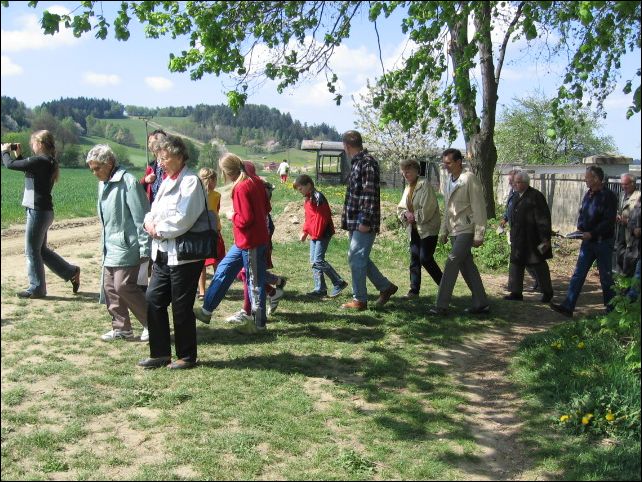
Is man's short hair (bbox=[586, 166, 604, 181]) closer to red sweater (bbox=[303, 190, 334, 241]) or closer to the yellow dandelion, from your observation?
red sweater (bbox=[303, 190, 334, 241])

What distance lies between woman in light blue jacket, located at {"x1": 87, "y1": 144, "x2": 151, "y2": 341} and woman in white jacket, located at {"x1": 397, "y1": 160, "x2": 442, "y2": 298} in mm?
3743

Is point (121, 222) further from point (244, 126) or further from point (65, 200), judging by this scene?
point (244, 126)

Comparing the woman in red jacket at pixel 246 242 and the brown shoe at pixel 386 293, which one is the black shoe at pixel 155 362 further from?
the brown shoe at pixel 386 293

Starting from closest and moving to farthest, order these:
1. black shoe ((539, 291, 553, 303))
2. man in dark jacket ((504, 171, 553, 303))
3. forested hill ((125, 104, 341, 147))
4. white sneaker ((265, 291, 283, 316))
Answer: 1. white sneaker ((265, 291, 283, 316))
2. man in dark jacket ((504, 171, 553, 303))
3. black shoe ((539, 291, 553, 303))
4. forested hill ((125, 104, 341, 147))

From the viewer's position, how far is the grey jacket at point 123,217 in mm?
6137

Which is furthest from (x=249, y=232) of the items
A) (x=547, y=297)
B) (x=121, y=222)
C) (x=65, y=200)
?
(x=65, y=200)

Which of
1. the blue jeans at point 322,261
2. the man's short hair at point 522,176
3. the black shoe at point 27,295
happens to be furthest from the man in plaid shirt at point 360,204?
the black shoe at point 27,295

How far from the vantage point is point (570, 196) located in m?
17.2

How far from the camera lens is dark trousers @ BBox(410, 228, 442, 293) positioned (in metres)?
8.91

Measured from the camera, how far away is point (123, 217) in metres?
6.19

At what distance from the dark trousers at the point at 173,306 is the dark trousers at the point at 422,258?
13.1ft

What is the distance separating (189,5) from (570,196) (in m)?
13.1

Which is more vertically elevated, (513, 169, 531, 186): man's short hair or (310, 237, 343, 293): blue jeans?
(513, 169, 531, 186): man's short hair

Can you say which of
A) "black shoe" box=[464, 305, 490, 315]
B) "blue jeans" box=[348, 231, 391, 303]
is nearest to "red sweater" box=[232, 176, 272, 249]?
"blue jeans" box=[348, 231, 391, 303]
